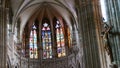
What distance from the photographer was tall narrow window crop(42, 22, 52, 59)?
146 ft

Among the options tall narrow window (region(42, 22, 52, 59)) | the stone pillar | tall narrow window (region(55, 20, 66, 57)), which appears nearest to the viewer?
the stone pillar

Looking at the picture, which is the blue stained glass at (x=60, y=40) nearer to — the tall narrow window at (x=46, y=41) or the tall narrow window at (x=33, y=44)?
the tall narrow window at (x=46, y=41)

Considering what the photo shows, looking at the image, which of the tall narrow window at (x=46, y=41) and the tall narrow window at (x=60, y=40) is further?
the tall narrow window at (x=46, y=41)

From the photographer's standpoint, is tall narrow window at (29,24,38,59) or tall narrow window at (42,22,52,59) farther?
tall narrow window at (42,22,52,59)

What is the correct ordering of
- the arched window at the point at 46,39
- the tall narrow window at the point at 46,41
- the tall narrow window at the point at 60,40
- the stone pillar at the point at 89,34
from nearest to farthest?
1. the stone pillar at the point at 89,34
2. the tall narrow window at the point at 60,40
3. the arched window at the point at 46,39
4. the tall narrow window at the point at 46,41

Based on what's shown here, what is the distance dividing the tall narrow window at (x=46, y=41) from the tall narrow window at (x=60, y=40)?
122cm

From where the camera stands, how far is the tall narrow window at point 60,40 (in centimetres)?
4403

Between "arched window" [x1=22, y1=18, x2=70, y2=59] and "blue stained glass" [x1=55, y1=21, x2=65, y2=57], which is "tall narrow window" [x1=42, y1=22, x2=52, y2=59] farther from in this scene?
"blue stained glass" [x1=55, y1=21, x2=65, y2=57]

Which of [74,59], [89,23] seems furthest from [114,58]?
[74,59]

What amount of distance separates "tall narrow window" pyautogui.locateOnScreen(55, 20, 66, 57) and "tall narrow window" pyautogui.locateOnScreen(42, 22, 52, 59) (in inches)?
48.1

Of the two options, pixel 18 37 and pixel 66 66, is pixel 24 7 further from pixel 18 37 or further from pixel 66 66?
pixel 66 66

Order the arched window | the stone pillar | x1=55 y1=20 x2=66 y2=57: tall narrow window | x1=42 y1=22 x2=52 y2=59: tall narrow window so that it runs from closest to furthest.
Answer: the stone pillar < x1=55 y1=20 x2=66 y2=57: tall narrow window < the arched window < x1=42 y1=22 x2=52 y2=59: tall narrow window

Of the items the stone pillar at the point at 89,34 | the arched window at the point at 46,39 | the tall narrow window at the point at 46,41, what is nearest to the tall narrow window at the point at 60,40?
the arched window at the point at 46,39

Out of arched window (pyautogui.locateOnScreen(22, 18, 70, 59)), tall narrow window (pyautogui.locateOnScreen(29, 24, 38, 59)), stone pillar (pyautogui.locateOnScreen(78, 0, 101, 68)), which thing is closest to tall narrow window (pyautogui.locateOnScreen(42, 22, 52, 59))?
arched window (pyautogui.locateOnScreen(22, 18, 70, 59))
